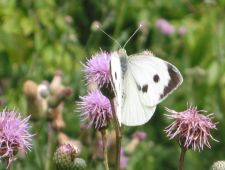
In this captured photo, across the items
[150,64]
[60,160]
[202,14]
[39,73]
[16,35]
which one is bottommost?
[60,160]

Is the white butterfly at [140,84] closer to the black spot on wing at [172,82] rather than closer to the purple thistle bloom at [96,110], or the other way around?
the black spot on wing at [172,82]

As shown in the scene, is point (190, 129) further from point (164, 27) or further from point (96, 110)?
point (164, 27)

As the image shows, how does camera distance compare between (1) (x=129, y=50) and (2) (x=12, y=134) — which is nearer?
(2) (x=12, y=134)

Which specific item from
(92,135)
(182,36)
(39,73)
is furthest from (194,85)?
(92,135)

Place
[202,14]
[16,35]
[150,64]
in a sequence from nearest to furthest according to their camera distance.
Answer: [150,64] → [16,35] → [202,14]

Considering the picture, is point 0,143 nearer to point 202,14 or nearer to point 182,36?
point 182,36

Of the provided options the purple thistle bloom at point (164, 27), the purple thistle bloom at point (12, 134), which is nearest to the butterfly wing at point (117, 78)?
the purple thistle bloom at point (12, 134)

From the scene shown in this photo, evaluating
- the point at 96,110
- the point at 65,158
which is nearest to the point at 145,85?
the point at 96,110
